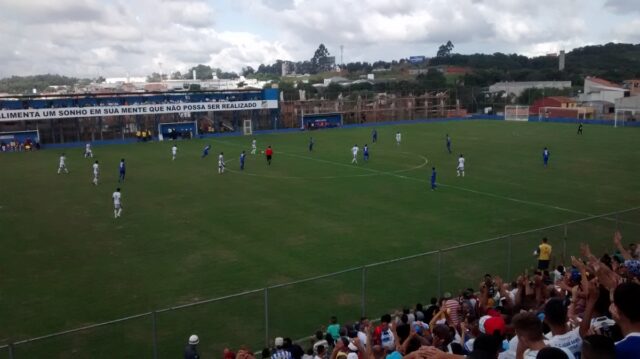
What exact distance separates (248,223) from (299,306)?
9.31 meters

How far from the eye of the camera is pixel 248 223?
22484 mm

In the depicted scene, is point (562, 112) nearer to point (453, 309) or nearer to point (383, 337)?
point (453, 309)

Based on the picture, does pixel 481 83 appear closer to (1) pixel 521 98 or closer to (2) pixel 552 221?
(1) pixel 521 98

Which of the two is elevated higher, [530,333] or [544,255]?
[530,333]

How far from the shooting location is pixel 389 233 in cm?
2050

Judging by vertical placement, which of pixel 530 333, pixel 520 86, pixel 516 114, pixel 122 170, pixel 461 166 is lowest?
pixel 461 166

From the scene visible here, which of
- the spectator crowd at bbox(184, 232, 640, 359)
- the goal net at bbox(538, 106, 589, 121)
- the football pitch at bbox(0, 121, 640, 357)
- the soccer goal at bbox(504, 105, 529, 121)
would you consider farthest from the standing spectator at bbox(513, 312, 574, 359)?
the goal net at bbox(538, 106, 589, 121)

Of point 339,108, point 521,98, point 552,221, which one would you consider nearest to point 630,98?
point 521,98

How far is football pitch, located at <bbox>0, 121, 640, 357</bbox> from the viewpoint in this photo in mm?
13758

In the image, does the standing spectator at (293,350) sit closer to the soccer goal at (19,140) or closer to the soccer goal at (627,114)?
the soccer goal at (19,140)

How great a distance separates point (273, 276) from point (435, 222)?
28.2ft

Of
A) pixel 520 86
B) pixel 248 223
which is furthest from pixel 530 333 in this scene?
pixel 520 86

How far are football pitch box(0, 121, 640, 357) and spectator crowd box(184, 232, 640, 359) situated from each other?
382 centimetres

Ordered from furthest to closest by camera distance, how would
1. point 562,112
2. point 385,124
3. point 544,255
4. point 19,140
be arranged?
point 562,112 → point 385,124 → point 19,140 → point 544,255
